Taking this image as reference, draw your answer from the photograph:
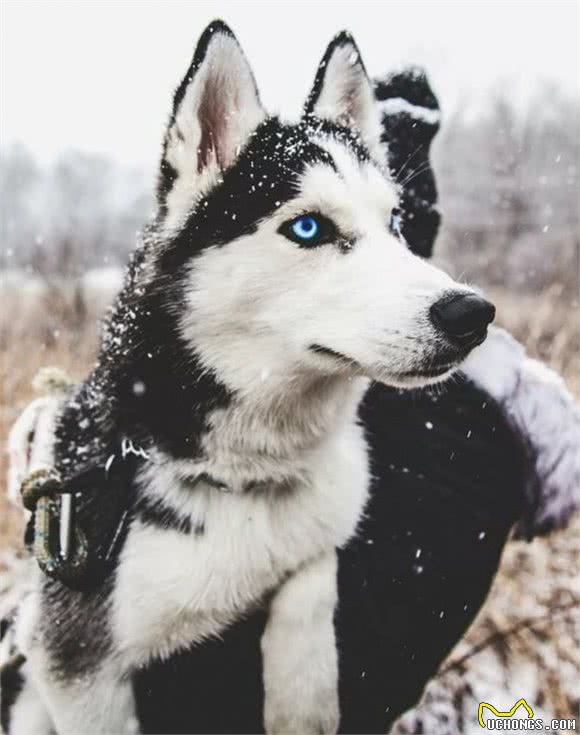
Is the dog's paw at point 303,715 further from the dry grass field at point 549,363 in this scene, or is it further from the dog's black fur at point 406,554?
the dry grass field at point 549,363

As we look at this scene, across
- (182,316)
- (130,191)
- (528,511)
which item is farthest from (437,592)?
(130,191)

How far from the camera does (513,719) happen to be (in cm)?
162

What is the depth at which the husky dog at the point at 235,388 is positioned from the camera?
121 cm

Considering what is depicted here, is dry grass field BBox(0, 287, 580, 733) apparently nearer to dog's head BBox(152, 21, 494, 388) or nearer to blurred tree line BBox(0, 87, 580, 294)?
blurred tree line BBox(0, 87, 580, 294)

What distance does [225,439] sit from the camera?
1321mm

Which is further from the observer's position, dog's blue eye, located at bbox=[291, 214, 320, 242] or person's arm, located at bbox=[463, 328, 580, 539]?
person's arm, located at bbox=[463, 328, 580, 539]

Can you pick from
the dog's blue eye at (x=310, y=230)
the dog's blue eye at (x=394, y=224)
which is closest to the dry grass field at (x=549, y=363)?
the dog's blue eye at (x=394, y=224)

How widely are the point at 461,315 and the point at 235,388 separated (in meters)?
0.45

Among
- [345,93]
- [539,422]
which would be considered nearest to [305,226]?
[345,93]

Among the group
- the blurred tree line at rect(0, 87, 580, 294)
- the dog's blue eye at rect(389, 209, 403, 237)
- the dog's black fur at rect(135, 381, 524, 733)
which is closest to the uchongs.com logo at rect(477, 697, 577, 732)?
the dog's black fur at rect(135, 381, 524, 733)

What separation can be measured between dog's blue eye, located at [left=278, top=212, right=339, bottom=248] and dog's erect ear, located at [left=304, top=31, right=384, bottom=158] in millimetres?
311

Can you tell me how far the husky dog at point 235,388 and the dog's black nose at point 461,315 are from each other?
70mm

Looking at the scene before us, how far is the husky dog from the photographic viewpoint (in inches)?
47.7

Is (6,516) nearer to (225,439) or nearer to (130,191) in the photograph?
(130,191)
